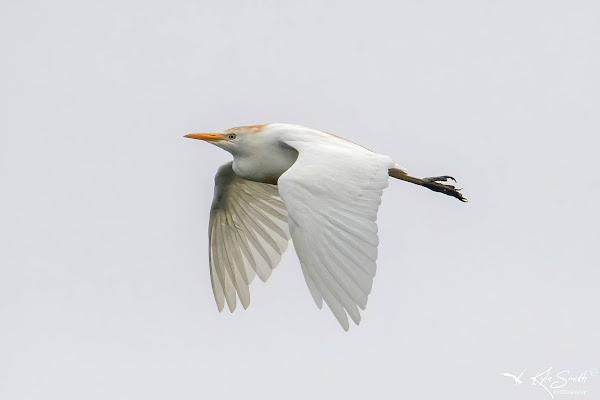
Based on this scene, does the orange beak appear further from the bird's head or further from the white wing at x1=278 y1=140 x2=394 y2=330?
the white wing at x1=278 y1=140 x2=394 y2=330

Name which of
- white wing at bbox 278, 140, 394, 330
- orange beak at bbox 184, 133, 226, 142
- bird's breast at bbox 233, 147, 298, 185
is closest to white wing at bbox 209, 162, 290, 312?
orange beak at bbox 184, 133, 226, 142

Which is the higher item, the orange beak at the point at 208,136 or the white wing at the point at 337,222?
the orange beak at the point at 208,136

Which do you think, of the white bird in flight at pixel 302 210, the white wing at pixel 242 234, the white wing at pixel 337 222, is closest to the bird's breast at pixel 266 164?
the white bird in flight at pixel 302 210

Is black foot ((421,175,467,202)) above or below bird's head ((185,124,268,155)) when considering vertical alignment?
below

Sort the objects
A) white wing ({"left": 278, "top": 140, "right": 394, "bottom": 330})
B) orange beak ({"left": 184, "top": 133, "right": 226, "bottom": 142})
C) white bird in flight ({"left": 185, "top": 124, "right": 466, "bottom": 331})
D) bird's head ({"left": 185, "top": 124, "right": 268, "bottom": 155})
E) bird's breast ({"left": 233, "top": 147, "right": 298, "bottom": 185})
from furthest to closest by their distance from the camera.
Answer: orange beak ({"left": 184, "top": 133, "right": 226, "bottom": 142})
bird's head ({"left": 185, "top": 124, "right": 268, "bottom": 155})
bird's breast ({"left": 233, "top": 147, "right": 298, "bottom": 185})
white bird in flight ({"left": 185, "top": 124, "right": 466, "bottom": 331})
white wing ({"left": 278, "top": 140, "right": 394, "bottom": 330})

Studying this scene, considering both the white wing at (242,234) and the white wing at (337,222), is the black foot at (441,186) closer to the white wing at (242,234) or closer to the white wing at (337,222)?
the white wing at (242,234)

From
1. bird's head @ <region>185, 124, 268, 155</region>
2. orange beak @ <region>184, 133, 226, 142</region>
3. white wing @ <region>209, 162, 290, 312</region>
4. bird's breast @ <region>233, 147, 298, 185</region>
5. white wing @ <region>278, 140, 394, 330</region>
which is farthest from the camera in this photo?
white wing @ <region>209, 162, 290, 312</region>
